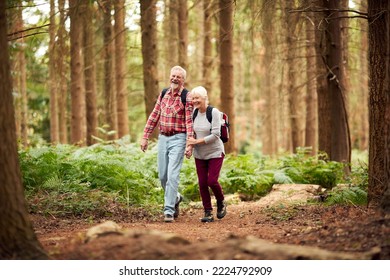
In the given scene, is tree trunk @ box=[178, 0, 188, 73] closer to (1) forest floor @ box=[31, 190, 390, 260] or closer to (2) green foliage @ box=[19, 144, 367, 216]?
(2) green foliage @ box=[19, 144, 367, 216]

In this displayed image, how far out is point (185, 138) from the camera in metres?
8.74

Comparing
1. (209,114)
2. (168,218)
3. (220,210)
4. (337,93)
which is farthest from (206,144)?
(337,93)

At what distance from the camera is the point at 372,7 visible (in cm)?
767

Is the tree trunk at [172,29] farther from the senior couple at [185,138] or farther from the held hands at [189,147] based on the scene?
the held hands at [189,147]

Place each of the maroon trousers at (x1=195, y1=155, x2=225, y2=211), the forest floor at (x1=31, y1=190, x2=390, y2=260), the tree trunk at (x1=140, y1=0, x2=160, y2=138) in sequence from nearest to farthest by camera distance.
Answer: the forest floor at (x1=31, y1=190, x2=390, y2=260), the maroon trousers at (x1=195, y1=155, x2=225, y2=211), the tree trunk at (x1=140, y1=0, x2=160, y2=138)

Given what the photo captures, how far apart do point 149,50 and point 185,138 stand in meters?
6.49

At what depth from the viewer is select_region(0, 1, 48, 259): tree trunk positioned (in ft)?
16.5

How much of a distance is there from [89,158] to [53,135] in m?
12.4

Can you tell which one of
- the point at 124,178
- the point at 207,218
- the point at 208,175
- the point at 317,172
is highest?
the point at 208,175

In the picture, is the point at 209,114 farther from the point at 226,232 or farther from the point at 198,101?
the point at 226,232

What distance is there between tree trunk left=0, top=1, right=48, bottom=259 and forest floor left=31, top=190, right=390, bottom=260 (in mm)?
305

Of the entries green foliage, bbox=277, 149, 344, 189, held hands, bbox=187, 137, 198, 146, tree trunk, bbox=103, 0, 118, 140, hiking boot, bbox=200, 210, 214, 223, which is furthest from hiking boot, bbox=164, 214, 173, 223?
tree trunk, bbox=103, 0, 118, 140

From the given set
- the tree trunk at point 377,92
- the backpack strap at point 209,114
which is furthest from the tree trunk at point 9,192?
the tree trunk at point 377,92
